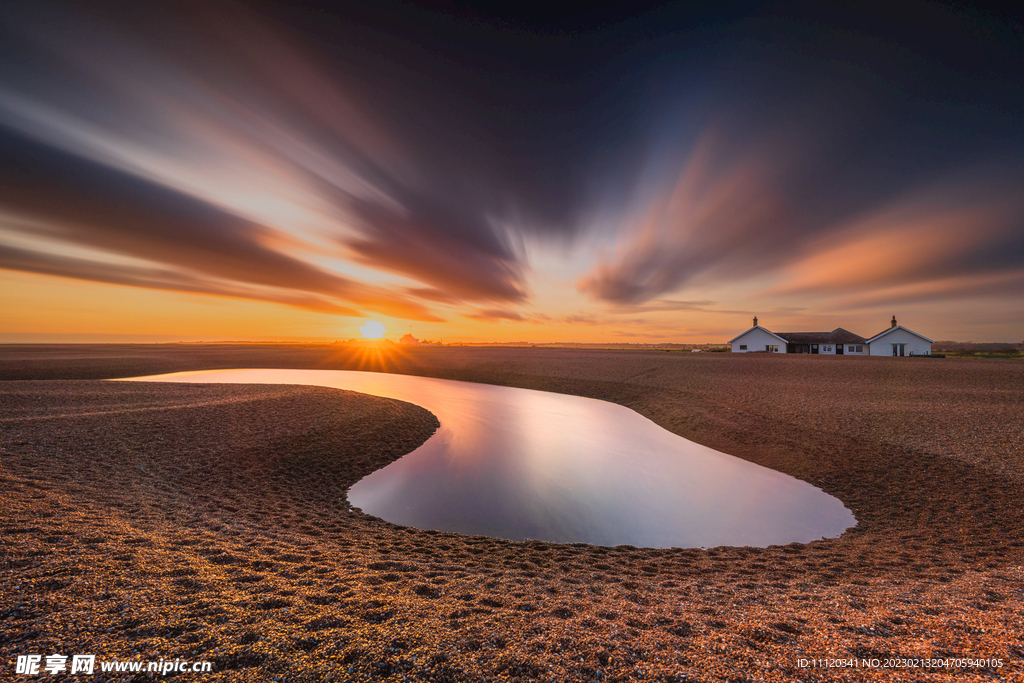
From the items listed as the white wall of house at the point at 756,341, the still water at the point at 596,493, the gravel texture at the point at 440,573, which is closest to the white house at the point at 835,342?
the white wall of house at the point at 756,341

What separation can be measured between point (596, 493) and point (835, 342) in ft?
253

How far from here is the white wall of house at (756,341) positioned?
67812 mm

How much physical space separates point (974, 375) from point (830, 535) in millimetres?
37450

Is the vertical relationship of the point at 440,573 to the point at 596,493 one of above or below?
above

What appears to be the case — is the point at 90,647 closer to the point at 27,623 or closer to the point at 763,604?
the point at 27,623

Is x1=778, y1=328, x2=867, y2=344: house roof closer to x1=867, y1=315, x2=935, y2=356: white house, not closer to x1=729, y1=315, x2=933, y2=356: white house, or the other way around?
x1=729, y1=315, x2=933, y2=356: white house

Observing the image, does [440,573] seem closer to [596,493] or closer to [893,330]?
[596,493]

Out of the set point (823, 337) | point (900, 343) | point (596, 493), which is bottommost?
point (596, 493)

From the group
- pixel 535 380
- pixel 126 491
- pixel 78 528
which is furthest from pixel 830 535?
pixel 535 380

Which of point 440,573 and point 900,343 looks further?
point 900,343

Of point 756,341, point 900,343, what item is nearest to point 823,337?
point 900,343

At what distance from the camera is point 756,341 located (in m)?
69.6

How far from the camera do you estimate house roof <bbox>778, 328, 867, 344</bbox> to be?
64938 millimetres

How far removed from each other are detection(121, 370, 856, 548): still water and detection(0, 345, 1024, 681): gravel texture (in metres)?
0.81
